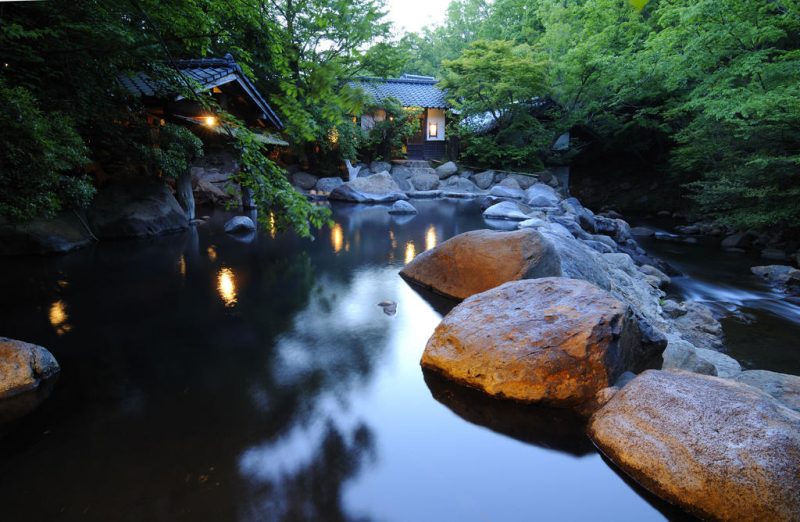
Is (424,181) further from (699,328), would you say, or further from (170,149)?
(699,328)

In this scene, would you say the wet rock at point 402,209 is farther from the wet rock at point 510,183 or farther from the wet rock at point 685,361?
the wet rock at point 685,361

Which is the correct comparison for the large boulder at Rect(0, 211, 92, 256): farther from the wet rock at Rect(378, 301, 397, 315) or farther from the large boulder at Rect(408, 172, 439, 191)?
the large boulder at Rect(408, 172, 439, 191)

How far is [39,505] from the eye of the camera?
2385 millimetres

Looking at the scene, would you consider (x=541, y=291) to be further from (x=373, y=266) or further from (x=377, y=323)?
(x=373, y=266)

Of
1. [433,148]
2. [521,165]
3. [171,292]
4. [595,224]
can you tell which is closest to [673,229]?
[595,224]

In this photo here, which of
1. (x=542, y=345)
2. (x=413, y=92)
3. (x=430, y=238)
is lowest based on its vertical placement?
(x=430, y=238)

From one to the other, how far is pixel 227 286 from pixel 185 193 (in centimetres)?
590

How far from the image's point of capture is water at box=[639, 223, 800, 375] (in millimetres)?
5863

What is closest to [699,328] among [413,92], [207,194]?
[207,194]

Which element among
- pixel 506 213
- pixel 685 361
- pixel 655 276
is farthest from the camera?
pixel 506 213

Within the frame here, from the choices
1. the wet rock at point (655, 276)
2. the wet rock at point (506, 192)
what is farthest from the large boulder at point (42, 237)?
the wet rock at point (506, 192)

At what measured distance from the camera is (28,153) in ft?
16.2

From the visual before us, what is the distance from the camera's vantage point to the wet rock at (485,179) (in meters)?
21.2

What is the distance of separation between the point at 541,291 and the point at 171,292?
520 centimetres
